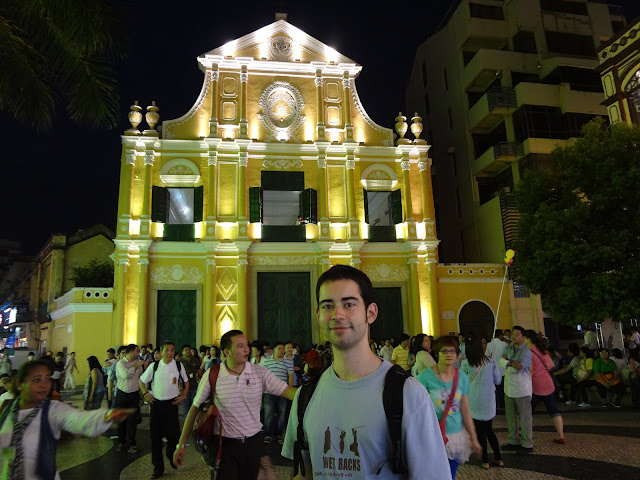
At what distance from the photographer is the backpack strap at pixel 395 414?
6.39ft

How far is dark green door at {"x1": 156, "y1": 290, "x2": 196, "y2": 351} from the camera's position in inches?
720

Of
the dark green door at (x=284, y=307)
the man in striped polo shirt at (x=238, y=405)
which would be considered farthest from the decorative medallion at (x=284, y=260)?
the man in striped polo shirt at (x=238, y=405)

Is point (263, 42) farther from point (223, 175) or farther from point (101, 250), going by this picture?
point (101, 250)

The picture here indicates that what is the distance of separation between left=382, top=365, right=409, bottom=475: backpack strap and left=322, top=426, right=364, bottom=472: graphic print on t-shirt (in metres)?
0.15

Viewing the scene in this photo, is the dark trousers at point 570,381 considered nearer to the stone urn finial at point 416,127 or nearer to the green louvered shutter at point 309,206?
the green louvered shutter at point 309,206

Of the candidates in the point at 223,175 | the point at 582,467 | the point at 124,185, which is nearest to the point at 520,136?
the point at 223,175

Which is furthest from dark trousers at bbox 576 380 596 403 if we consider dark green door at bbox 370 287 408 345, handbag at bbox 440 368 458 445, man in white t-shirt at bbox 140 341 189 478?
man in white t-shirt at bbox 140 341 189 478

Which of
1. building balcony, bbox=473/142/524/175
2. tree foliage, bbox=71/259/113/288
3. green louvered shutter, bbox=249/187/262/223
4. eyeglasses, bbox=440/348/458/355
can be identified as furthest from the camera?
tree foliage, bbox=71/259/113/288

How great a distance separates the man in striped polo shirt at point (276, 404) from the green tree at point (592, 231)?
10026 millimetres

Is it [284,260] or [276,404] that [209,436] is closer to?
[276,404]

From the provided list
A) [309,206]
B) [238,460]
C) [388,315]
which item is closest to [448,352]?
[238,460]

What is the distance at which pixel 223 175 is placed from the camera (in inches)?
762

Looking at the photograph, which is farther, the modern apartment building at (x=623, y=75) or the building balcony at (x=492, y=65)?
the building balcony at (x=492, y=65)

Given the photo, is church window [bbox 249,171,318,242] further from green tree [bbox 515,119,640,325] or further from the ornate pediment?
green tree [bbox 515,119,640,325]
